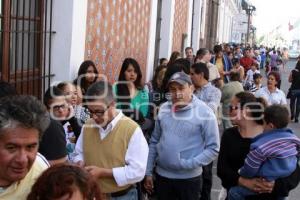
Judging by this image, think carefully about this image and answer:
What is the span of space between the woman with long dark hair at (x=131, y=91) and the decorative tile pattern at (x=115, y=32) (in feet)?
3.47

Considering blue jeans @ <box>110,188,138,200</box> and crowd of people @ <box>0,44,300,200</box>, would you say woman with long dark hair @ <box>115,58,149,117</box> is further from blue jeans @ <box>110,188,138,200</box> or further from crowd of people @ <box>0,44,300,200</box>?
blue jeans @ <box>110,188,138,200</box>

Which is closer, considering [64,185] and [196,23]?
[64,185]

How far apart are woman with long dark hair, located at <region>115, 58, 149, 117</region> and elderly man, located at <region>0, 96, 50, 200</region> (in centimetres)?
297

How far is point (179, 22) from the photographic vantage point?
15.9m

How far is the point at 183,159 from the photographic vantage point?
14.2ft

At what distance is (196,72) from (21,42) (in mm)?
2088

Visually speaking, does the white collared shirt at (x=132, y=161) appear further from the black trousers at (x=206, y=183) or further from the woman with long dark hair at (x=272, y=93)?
the woman with long dark hair at (x=272, y=93)

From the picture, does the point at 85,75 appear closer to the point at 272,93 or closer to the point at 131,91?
the point at 131,91

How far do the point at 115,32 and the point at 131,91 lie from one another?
2841 mm

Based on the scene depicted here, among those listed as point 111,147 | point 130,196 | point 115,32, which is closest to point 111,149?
point 111,147

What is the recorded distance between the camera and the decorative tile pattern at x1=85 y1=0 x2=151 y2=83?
24.2 feet

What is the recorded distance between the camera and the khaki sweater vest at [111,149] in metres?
3.53

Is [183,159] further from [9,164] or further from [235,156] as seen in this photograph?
[9,164]

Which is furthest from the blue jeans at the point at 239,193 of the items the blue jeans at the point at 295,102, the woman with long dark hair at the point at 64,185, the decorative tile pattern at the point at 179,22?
the decorative tile pattern at the point at 179,22
